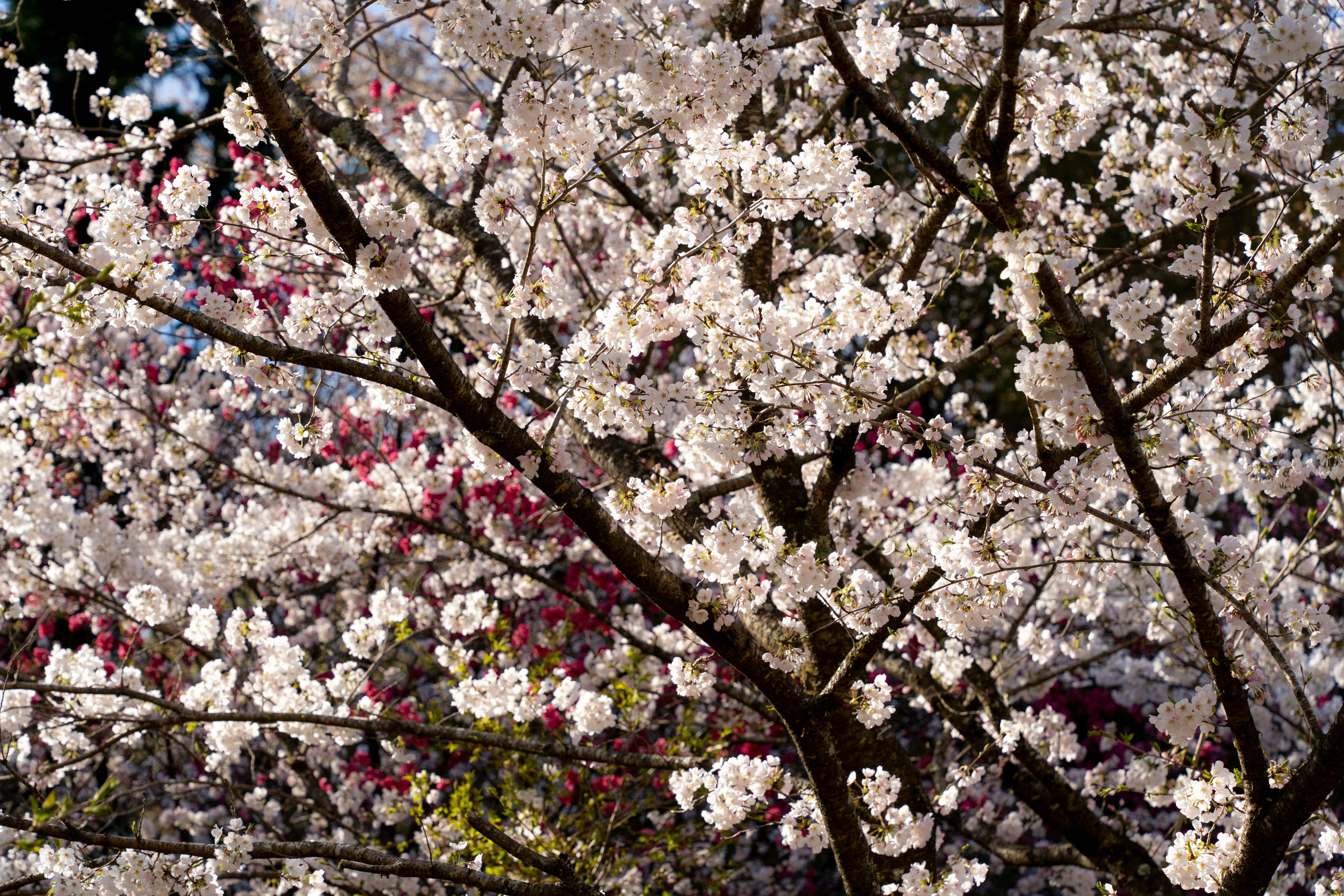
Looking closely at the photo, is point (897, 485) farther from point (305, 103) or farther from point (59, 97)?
point (59, 97)

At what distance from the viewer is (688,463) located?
3.44 meters

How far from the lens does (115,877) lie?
242cm

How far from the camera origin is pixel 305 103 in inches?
191

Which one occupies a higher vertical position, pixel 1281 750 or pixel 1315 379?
pixel 1281 750

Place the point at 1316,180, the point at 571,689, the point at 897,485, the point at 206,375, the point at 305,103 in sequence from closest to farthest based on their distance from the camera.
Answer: the point at 1316,180 → the point at 571,689 → the point at 305,103 → the point at 897,485 → the point at 206,375

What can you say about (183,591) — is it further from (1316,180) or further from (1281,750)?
(1281,750)

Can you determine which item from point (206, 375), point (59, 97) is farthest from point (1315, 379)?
point (59, 97)

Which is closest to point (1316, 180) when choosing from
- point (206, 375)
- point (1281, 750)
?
point (1281, 750)

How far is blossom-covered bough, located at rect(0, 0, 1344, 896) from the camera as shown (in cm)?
238

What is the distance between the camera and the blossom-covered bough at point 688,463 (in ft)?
7.80

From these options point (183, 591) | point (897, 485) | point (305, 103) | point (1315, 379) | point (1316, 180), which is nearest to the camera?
point (1316, 180)

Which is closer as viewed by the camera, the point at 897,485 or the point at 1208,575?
the point at 1208,575

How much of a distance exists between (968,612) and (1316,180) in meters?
1.44

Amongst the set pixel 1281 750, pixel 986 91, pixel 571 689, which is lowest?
pixel 571 689
